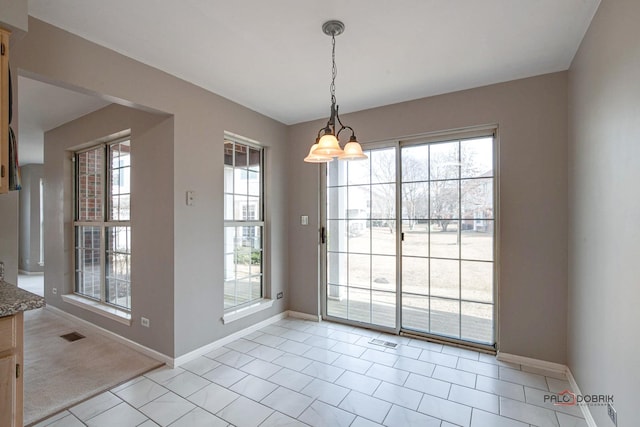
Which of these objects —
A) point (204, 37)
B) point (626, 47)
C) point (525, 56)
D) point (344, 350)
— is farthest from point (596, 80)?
point (344, 350)

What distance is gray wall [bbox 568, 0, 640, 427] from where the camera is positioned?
1.49 metres

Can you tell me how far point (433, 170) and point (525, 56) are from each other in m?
1.28

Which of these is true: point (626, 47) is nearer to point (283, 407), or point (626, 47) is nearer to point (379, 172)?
point (379, 172)

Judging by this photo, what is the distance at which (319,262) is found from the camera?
4020mm

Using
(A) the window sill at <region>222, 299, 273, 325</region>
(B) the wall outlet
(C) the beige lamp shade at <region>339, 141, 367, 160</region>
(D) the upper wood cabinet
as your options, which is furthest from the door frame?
(D) the upper wood cabinet

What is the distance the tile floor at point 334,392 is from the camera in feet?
6.72

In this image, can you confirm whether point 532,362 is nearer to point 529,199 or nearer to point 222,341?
point 529,199

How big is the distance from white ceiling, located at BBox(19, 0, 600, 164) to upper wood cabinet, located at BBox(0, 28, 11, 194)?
0.50 metres

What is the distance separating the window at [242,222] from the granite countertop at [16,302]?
1984 millimetres

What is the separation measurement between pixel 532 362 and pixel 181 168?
12.3 ft

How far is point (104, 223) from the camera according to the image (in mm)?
3703

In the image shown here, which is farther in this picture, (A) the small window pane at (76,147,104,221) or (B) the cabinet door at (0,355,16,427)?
(A) the small window pane at (76,147,104,221)

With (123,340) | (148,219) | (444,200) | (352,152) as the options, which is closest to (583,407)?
(444,200)

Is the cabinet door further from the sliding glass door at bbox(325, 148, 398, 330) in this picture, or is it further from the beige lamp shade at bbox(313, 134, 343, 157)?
the sliding glass door at bbox(325, 148, 398, 330)
